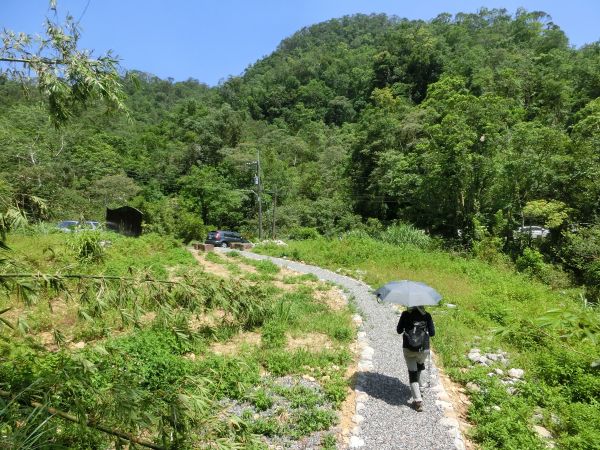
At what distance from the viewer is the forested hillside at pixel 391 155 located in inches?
771

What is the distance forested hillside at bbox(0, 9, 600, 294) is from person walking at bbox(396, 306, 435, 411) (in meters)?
4.58

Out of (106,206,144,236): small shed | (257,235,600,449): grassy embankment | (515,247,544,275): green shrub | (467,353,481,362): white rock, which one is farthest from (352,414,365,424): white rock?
(106,206,144,236): small shed

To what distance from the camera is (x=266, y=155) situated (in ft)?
133

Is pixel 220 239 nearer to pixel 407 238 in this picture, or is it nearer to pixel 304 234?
pixel 304 234

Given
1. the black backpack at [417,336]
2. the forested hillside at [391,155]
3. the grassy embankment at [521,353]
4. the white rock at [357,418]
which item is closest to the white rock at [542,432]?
the grassy embankment at [521,353]

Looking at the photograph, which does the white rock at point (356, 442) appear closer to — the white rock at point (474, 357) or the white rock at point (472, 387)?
the white rock at point (472, 387)

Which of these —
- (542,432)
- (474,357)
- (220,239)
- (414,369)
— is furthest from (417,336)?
(220,239)

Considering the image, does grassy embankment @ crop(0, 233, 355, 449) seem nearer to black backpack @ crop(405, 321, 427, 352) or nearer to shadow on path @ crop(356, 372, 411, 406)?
shadow on path @ crop(356, 372, 411, 406)

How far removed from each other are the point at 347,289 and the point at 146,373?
7792mm

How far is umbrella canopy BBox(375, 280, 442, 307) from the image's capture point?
18.4 feet

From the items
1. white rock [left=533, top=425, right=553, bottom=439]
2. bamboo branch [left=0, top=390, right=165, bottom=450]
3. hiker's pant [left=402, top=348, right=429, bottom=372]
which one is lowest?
white rock [left=533, top=425, right=553, bottom=439]

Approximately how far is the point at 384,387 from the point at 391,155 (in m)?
24.6

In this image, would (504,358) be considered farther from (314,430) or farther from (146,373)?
(146,373)

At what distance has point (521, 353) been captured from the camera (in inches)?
305
